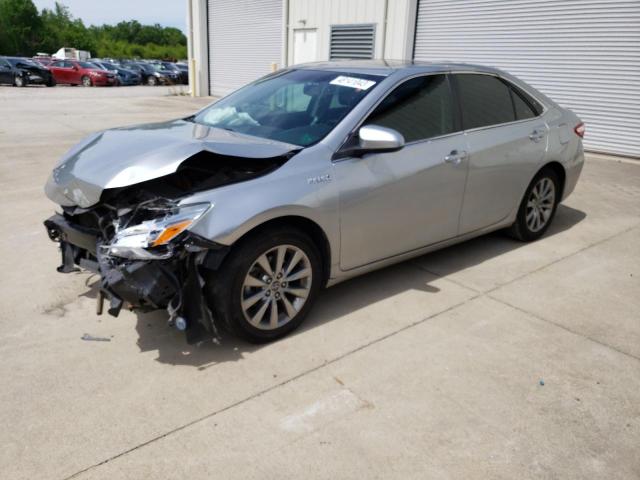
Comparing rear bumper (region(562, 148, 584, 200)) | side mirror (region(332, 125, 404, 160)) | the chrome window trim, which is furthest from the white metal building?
side mirror (region(332, 125, 404, 160))

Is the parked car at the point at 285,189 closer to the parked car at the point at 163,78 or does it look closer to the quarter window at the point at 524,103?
the quarter window at the point at 524,103

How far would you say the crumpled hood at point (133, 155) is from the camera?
330cm

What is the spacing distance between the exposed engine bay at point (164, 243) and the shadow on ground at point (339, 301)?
0.15m

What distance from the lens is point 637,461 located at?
104 inches

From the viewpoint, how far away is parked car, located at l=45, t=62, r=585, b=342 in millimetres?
3150

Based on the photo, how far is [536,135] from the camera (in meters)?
5.11

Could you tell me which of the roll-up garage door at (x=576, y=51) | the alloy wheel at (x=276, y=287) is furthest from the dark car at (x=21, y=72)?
the alloy wheel at (x=276, y=287)

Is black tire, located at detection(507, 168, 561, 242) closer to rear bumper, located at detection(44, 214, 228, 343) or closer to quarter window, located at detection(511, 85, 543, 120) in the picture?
quarter window, located at detection(511, 85, 543, 120)

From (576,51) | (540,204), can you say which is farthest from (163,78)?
(540,204)

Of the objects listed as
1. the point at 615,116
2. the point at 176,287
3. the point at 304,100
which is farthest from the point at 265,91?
the point at 615,116

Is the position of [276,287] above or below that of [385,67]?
below

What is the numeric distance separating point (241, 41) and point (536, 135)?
17.8 meters

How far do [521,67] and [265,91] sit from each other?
8.85 meters

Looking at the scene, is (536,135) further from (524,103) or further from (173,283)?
(173,283)
